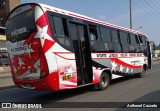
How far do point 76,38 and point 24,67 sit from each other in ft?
7.63

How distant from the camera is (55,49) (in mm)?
8750

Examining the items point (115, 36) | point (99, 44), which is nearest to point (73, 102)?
point (99, 44)

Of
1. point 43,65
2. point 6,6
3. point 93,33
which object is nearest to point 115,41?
point 93,33

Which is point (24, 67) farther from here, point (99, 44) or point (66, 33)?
Result: point (99, 44)

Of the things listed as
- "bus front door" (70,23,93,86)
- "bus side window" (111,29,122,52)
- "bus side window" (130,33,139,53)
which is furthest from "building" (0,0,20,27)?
"bus front door" (70,23,93,86)

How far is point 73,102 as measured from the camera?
9.01m

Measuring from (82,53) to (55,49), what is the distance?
1855mm

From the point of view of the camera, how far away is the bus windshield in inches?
346

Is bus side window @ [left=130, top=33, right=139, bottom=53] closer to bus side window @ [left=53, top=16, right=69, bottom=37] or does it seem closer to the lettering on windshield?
bus side window @ [left=53, top=16, right=69, bottom=37]

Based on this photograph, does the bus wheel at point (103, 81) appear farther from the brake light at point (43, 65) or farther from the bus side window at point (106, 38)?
the brake light at point (43, 65)

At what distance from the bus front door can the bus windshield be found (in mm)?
1728

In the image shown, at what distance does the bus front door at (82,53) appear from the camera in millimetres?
9914

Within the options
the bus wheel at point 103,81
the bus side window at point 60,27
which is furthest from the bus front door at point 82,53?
the bus wheel at point 103,81

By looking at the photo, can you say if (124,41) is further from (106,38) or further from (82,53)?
(82,53)
